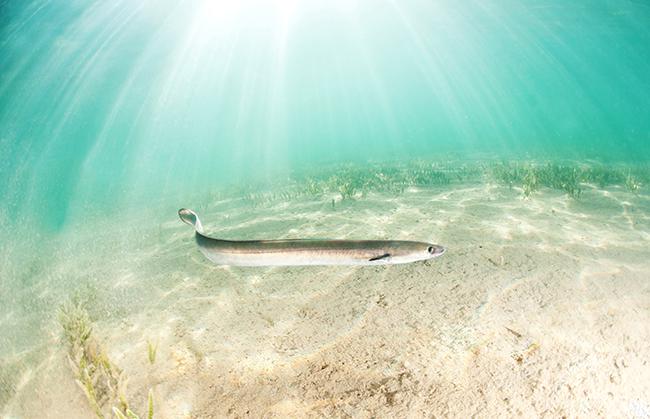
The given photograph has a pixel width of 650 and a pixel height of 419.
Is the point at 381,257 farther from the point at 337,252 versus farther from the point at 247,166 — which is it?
the point at 247,166

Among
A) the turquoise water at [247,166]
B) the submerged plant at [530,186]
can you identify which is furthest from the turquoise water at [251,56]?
the submerged plant at [530,186]

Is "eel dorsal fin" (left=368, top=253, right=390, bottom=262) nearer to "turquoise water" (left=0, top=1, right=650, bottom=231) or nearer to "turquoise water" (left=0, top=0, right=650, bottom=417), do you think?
"turquoise water" (left=0, top=0, right=650, bottom=417)

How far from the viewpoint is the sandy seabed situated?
2598mm

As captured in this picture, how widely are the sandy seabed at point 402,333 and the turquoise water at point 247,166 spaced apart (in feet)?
1.00

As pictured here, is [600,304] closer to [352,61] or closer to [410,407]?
[410,407]

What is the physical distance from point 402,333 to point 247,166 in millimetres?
53862

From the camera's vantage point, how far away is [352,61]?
77.0 metres

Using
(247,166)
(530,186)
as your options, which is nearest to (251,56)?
(247,166)

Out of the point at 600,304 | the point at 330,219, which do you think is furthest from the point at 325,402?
the point at 330,219

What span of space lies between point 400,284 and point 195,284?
358 cm

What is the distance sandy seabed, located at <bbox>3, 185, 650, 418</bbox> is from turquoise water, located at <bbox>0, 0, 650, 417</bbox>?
306 mm

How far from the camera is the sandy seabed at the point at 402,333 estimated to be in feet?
8.52

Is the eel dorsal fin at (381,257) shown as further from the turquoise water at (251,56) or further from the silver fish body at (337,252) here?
the turquoise water at (251,56)

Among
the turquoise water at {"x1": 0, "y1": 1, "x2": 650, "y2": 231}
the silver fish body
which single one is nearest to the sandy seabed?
the silver fish body
